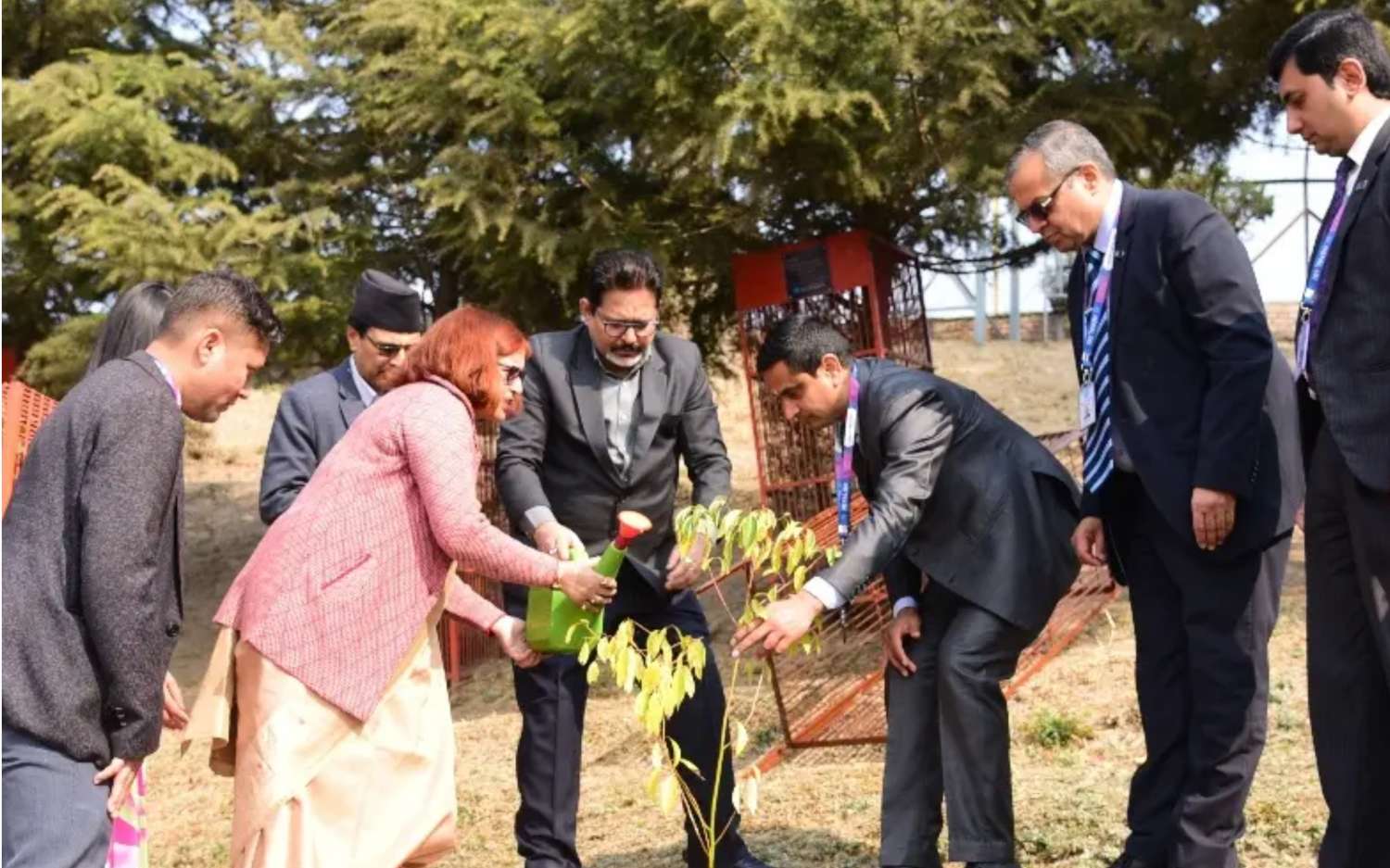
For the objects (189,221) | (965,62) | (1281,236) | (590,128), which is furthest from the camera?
(1281,236)

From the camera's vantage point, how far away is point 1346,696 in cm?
390

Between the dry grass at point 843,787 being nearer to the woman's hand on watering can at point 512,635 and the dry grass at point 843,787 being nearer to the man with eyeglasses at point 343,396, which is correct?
the woman's hand on watering can at point 512,635

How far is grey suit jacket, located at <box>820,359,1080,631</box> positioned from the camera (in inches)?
189

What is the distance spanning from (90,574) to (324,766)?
2.34ft

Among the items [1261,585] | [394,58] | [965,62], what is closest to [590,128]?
[394,58]

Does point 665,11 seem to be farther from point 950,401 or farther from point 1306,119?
point 1306,119

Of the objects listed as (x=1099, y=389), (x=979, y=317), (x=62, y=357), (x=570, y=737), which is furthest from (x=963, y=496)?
(x=979, y=317)

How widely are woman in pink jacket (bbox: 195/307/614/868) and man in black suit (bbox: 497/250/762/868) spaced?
110cm

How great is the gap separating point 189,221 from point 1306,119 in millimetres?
8929

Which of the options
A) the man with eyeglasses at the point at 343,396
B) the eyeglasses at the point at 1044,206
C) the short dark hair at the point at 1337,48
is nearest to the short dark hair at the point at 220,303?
the man with eyeglasses at the point at 343,396

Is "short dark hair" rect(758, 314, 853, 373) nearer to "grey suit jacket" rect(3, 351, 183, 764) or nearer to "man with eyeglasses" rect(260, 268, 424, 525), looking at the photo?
"man with eyeglasses" rect(260, 268, 424, 525)

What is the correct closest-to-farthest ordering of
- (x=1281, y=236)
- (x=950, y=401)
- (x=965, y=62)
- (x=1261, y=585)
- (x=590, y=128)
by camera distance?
1. (x=1261, y=585)
2. (x=950, y=401)
3. (x=965, y=62)
4. (x=590, y=128)
5. (x=1281, y=236)

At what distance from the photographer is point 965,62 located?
9.30 meters

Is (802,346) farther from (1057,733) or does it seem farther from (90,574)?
(1057,733)
